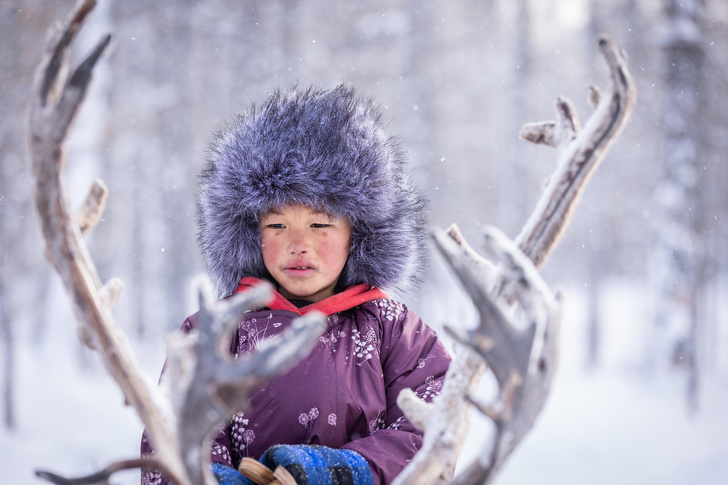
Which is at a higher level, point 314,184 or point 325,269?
point 314,184

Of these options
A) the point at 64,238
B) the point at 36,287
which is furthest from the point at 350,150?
the point at 36,287

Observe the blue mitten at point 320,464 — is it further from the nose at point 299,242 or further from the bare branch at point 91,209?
the bare branch at point 91,209

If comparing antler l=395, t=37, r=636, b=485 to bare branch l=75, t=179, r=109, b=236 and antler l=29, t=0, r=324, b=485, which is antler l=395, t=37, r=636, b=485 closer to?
antler l=29, t=0, r=324, b=485

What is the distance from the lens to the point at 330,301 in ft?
6.55

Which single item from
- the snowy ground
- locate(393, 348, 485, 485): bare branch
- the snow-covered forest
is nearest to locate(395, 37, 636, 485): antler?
locate(393, 348, 485, 485): bare branch

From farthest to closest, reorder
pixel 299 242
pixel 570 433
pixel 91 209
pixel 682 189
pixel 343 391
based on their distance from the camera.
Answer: pixel 682 189 < pixel 570 433 < pixel 299 242 < pixel 343 391 < pixel 91 209

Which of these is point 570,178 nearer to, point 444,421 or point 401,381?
point 444,421

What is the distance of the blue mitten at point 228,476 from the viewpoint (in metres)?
1.54

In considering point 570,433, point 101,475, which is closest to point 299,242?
point 101,475

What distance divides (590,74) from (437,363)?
12258mm

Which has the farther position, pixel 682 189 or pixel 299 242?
pixel 682 189

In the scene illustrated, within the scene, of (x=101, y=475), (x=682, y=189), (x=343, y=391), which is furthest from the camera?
(x=682, y=189)

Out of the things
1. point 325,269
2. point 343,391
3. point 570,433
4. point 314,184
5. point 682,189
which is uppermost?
point 682,189

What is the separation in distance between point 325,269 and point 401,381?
455mm
